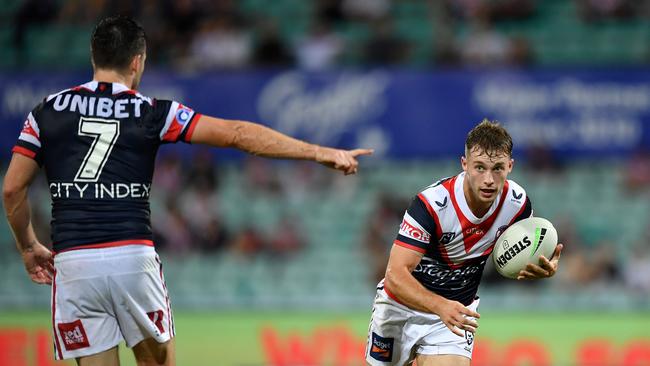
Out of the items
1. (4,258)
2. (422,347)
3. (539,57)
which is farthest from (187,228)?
(422,347)

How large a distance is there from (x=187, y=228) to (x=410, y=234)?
6828 millimetres

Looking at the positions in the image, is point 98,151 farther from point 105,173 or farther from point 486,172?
point 486,172

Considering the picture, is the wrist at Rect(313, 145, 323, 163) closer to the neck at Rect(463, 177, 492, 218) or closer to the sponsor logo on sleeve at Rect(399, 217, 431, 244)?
the sponsor logo on sleeve at Rect(399, 217, 431, 244)

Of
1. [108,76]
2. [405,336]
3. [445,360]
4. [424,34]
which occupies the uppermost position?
[424,34]

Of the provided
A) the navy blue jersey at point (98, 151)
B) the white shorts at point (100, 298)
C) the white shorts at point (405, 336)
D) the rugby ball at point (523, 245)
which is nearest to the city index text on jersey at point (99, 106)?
the navy blue jersey at point (98, 151)

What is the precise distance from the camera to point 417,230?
193 inches

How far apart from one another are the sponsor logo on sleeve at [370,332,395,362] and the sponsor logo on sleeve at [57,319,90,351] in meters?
1.64

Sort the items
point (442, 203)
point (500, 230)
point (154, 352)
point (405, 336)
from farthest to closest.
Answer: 1. point (405, 336)
2. point (500, 230)
3. point (442, 203)
4. point (154, 352)

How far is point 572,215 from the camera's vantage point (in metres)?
11.9

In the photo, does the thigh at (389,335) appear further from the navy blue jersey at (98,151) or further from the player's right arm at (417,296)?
the navy blue jersey at (98,151)

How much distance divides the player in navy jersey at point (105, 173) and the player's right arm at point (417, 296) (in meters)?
0.64

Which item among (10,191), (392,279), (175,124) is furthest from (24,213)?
(392,279)

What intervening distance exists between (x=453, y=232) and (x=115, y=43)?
1.89 metres

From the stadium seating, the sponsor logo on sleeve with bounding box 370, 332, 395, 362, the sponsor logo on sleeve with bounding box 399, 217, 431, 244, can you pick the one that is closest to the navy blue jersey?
the sponsor logo on sleeve with bounding box 399, 217, 431, 244
